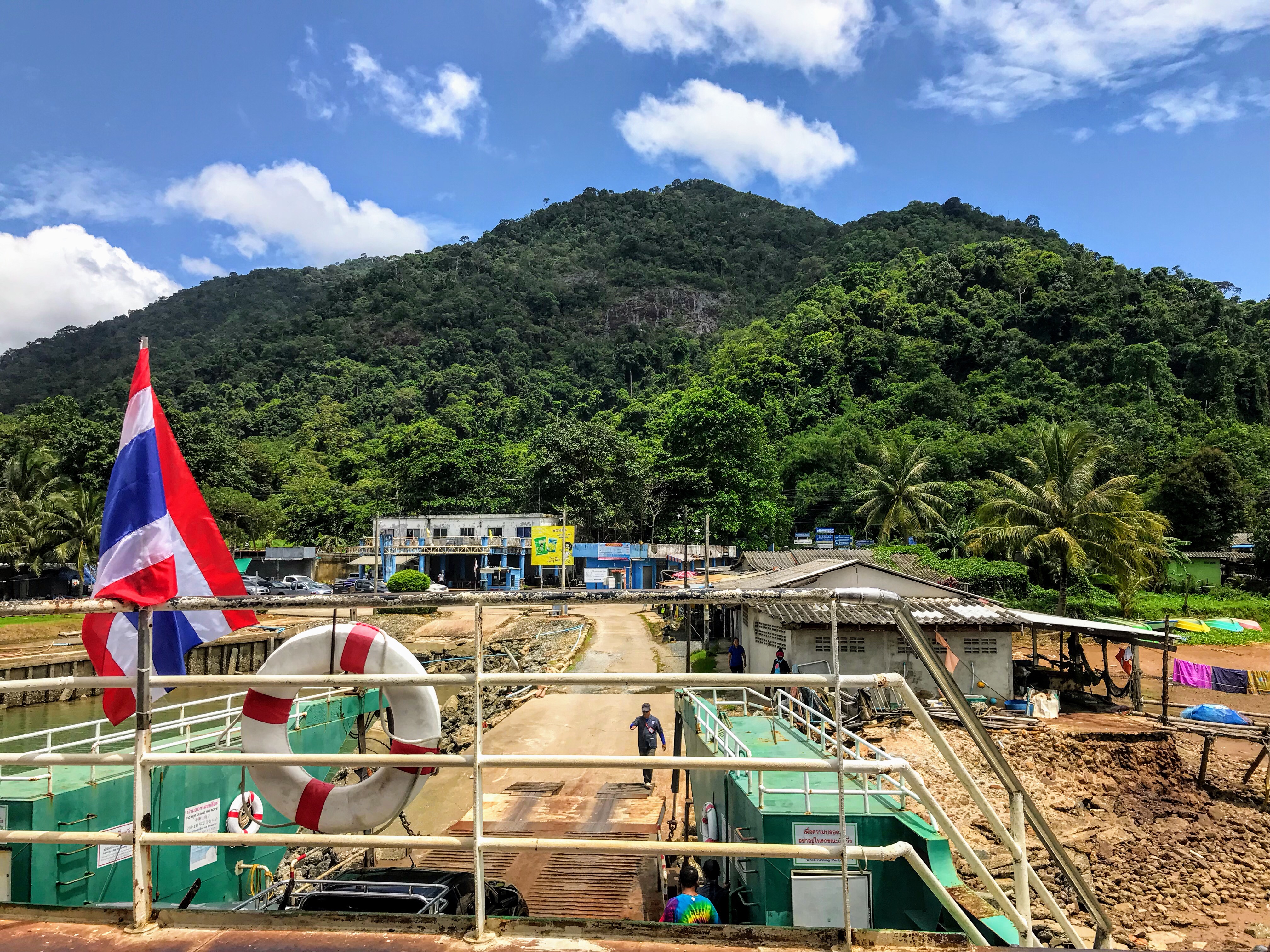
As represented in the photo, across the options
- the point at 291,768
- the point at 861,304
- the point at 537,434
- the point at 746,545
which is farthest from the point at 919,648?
the point at 861,304

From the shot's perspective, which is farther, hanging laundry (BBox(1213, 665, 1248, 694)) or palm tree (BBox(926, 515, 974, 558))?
palm tree (BBox(926, 515, 974, 558))

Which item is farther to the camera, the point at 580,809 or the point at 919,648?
the point at 580,809

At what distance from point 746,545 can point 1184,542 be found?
24447 mm

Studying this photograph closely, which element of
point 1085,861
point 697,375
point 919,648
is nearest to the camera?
point 919,648

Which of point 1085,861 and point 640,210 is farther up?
point 640,210

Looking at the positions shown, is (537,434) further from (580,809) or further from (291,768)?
(291,768)

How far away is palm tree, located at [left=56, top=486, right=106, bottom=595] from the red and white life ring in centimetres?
3977

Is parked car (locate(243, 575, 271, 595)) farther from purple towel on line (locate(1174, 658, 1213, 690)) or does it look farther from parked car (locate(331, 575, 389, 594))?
purple towel on line (locate(1174, 658, 1213, 690))

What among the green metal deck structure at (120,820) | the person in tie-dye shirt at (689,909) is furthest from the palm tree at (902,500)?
the green metal deck structure at (120,820)

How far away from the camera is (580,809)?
37.8ft

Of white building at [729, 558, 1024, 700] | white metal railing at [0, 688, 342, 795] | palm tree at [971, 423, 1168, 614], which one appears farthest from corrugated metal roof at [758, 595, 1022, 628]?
white metal railing at [0, 688, 342, 795]

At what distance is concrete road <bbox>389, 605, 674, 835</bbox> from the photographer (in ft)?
37.3

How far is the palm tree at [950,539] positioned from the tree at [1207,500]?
1151cm

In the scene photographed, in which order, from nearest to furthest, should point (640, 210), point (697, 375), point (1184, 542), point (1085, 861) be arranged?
point (1085, 861), point (1184, 542), point (697, 375), point (640, 210)
